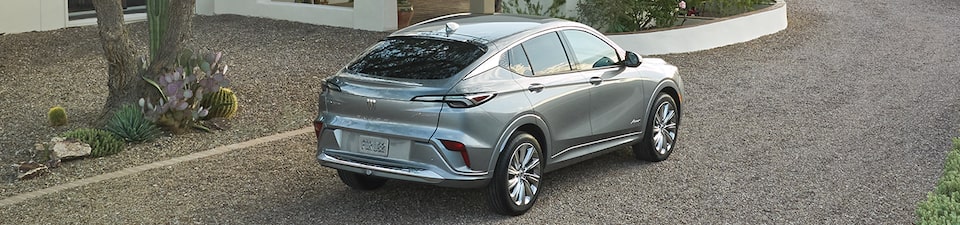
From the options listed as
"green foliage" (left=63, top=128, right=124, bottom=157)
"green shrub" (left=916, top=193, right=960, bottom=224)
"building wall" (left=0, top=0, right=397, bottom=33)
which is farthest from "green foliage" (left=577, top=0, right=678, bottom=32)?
"green shrub" (left=916, top=193, right=960, bottom=224)

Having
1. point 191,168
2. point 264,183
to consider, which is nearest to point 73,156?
point 191,168

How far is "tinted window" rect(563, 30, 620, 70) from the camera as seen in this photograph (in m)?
8.58

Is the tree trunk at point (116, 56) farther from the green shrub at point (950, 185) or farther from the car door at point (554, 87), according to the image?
the green shrub at point (950, 185)

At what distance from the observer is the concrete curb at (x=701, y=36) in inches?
630

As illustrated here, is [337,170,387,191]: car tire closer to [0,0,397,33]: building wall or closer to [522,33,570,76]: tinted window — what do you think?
[522,33,570,76]: tinted window

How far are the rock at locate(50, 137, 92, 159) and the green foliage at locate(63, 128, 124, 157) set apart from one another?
8cm

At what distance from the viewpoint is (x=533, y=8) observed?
16.8 meters

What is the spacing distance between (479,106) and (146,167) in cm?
317

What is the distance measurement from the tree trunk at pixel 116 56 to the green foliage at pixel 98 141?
768 millimetres

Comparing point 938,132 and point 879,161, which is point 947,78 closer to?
point 938,132

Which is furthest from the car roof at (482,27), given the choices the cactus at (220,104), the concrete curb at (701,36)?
the concrete curb at (701,36)

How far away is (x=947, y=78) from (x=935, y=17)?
6447 millimetres

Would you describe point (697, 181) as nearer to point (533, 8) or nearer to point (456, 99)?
point (456, 99)

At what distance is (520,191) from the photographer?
772cm
